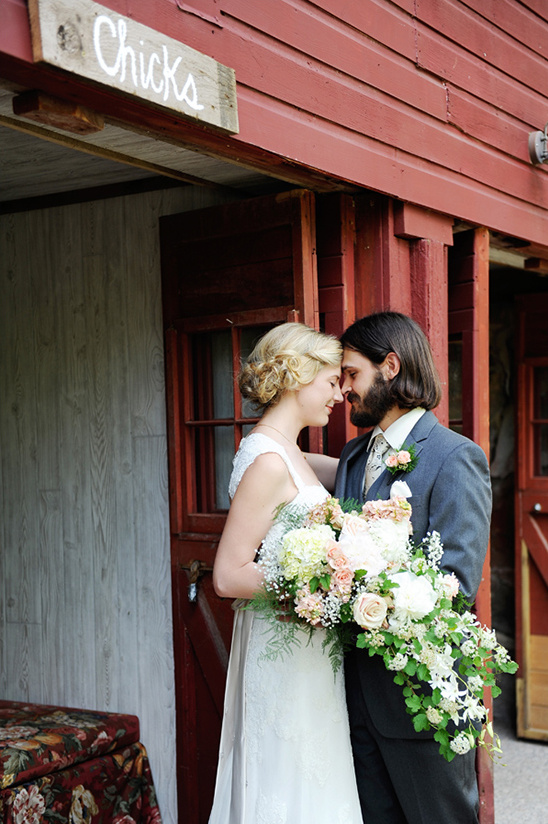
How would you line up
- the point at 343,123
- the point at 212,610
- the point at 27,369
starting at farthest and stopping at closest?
1. the point at 27,369
2. the point at 212,610
3. the point at 343,123

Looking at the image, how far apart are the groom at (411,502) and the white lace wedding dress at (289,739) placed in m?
0.09

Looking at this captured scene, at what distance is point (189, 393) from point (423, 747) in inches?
68.3

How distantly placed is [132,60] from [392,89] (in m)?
1.59

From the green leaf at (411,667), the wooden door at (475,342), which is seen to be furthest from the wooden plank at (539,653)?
the green leaf at (411,667)

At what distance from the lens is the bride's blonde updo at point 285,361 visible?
3.03 m

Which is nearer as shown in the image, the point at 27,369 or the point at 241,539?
the point at 241,539

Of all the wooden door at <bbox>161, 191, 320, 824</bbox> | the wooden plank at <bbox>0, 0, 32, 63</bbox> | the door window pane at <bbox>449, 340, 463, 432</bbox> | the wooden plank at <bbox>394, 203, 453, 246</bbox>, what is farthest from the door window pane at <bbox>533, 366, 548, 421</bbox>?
the wooden plank at <bbox>0, 0, 32, 63</bbox>

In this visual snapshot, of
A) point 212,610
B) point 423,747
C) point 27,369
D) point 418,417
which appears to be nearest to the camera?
point 423,747

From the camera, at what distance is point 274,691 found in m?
2.86

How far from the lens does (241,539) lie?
2.79 m

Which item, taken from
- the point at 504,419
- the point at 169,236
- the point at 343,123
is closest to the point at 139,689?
the point at 169,236

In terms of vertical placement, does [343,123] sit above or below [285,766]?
above

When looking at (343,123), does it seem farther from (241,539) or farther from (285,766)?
(285,766)

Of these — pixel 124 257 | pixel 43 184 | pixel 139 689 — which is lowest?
pixel 139 689
